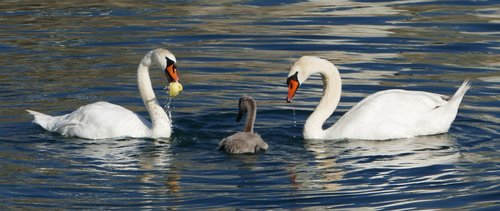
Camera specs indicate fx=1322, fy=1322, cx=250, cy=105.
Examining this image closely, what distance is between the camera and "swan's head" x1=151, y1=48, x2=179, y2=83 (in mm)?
13336

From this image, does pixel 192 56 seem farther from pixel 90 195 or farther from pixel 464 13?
pixel 90 195

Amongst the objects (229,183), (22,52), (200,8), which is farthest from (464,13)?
(229,183)

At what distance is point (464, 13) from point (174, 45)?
4.86m

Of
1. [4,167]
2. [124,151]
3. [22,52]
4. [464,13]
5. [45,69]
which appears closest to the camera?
[4,167]

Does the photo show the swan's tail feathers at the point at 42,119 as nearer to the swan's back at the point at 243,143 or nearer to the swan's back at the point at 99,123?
the swan's back at the point at 99,123

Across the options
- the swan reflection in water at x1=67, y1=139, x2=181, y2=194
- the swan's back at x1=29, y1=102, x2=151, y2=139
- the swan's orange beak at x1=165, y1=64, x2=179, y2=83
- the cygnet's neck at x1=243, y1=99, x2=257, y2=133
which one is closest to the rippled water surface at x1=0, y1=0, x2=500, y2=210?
the swan reflection in water at x1=67, y1=139, x2=181, y2=194

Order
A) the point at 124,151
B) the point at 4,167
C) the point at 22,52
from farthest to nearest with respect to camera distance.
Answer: the point at 22,52 < the point at 124,151 < the point at 4,167

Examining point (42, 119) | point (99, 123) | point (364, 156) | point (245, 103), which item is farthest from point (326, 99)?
point (42, 119)

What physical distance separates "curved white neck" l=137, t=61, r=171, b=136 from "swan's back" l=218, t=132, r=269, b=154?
0.98 metres

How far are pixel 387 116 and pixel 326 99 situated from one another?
0.75 metres

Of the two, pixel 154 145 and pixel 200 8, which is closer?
pixel 154 145

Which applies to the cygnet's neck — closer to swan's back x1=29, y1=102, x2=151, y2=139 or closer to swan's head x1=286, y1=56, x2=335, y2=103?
swan's head x1=286, y1=56, x2=335, y2=103

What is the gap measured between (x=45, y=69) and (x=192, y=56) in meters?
2.09

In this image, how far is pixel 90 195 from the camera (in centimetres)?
1119
